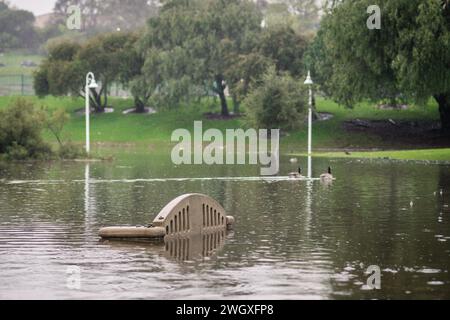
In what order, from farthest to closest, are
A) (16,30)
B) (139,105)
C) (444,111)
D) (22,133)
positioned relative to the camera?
1. (16,30)
2. (139,105)
3. (444,111)
4. (22,133)

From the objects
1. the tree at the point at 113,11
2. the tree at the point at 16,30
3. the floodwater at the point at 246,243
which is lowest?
the floodwater at the point at 246,243

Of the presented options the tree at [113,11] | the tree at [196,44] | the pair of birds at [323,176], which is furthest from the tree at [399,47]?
the tree at [113,11]

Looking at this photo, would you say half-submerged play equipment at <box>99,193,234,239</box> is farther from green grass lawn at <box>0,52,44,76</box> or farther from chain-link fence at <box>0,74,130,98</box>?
green grass lawn at <box>0,52,44,76</box>

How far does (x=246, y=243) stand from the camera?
1783 cm

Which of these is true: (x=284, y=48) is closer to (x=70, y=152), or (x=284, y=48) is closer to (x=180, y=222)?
(x=70, y=152)

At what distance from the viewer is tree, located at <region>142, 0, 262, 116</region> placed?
85688mm

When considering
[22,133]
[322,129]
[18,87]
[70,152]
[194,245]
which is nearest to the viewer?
[194,245]

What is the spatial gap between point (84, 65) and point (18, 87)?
28.7 meters

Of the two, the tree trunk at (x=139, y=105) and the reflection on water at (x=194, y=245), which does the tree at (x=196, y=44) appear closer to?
the tree trunk at (x=139, y=105)

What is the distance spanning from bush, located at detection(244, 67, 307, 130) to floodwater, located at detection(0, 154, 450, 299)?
3187cm

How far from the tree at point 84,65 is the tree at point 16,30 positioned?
6574cm

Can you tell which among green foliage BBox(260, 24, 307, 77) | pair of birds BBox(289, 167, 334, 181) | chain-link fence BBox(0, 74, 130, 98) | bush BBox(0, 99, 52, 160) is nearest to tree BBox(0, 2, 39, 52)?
chain-link fence BBox(0, 74, 130, 98)

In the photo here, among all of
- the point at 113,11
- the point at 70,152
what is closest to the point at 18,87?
the point at 70,152

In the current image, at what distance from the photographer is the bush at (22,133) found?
5122cm
